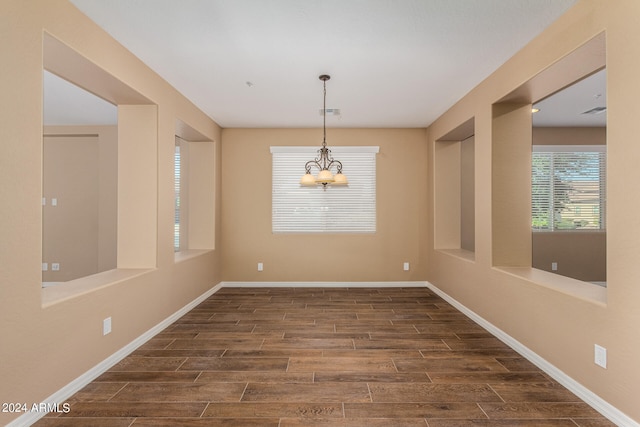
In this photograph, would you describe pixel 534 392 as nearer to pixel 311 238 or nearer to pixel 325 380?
pixel 325 380

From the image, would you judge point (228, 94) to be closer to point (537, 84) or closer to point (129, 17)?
point (129, 17)

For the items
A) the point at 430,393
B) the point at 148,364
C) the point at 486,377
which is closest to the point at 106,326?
the point at 148,364

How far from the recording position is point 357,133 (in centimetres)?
563

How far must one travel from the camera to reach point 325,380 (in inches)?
98.4

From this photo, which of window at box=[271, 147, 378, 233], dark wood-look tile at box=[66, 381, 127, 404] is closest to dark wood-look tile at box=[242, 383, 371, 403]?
dark wood-look tile at box=[66, 381, 127, 404]

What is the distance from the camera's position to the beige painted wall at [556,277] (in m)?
1.92

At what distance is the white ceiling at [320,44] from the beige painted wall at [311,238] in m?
1.31

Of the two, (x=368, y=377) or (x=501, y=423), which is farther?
(x=368, y=377)

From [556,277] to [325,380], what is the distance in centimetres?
219

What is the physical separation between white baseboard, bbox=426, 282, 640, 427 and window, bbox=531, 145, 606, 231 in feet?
10.0

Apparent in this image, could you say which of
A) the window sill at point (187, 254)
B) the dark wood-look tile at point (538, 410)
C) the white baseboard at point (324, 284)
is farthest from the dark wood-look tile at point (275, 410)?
the white baseboard at point (324, 284)

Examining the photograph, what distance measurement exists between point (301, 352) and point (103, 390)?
1.51 metres

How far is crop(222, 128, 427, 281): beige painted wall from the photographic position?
18.5 feet

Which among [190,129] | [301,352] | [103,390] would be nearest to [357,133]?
[190,129]
